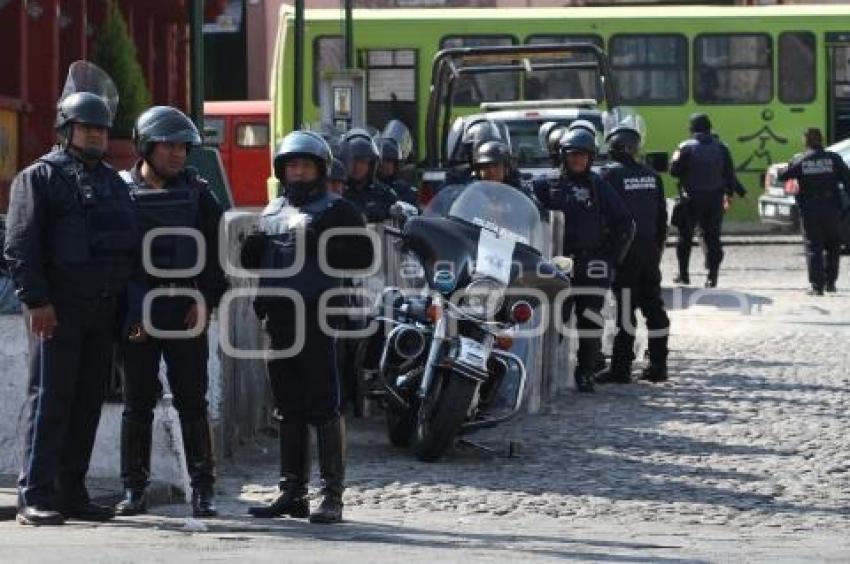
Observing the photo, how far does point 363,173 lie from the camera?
15.4 metres

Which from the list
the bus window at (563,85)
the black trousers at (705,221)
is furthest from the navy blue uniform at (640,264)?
the bus window at (563,85)

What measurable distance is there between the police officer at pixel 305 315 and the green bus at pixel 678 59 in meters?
24.7

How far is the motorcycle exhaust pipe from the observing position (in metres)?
12.1

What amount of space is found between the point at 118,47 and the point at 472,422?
1061cm

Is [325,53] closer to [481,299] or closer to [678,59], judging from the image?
[678,59]

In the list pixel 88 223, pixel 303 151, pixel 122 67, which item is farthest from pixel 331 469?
pixel 122 67

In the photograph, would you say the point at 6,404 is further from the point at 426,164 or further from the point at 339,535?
the point at 426,164

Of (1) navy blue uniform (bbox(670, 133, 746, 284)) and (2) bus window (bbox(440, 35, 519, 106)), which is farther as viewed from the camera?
(2) bus window (bbox(440, 35, 519, 106))

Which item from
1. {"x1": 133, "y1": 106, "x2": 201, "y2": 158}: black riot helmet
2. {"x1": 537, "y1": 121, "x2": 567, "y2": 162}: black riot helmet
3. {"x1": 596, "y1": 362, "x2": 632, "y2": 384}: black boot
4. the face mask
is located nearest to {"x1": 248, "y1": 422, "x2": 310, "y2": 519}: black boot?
the face mask

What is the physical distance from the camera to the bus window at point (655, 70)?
1398 inches

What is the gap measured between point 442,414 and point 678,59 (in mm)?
24470

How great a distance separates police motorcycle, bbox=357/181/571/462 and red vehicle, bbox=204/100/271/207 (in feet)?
100

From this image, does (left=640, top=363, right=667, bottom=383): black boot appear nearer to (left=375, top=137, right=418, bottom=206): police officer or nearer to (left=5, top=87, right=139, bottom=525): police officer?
(left=375, top=137, right=418, bottom=206): police officer

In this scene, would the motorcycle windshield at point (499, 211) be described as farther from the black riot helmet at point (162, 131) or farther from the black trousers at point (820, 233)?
the black trousers at point (820, 233)
